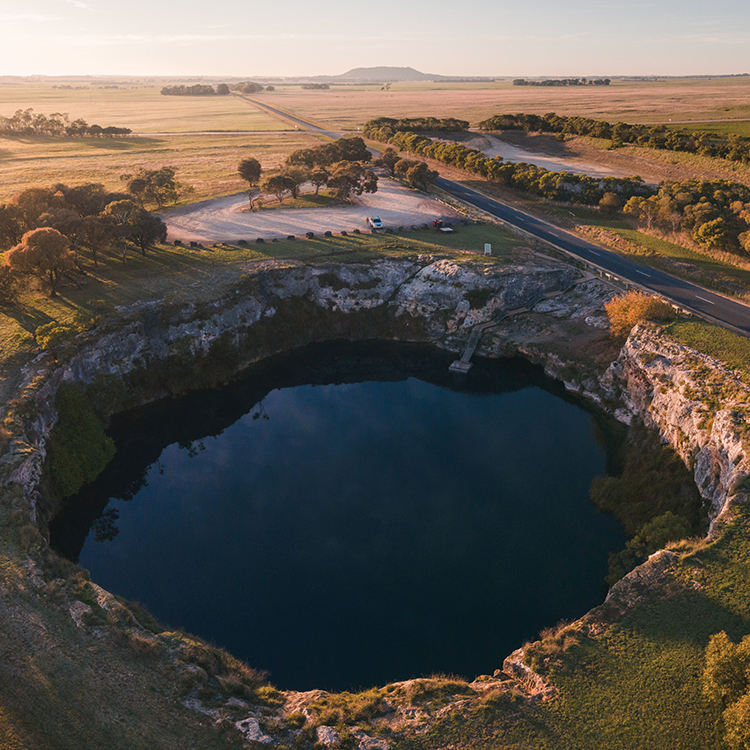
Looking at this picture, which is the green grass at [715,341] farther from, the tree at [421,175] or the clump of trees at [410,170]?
the clump of trees at [410,170]

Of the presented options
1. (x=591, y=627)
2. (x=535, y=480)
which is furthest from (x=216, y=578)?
(x=535, y=480)

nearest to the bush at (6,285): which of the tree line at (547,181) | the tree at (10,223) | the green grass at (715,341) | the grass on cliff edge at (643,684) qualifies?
the tree at (10,223)

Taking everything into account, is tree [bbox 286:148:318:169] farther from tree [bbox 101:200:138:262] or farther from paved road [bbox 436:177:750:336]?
tree [bbox 101:200:138:262]

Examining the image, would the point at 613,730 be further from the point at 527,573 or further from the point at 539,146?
the point at 539,146

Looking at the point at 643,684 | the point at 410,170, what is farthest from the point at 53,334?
the point at 410,170

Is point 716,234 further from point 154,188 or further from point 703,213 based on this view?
point 154,188

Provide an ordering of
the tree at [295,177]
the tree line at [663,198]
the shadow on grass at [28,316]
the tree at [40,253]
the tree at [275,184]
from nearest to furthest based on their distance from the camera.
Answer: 1. the shadow on grass at [28,316]
2. the tree at [40,253]
3. the tree line at [663,198]
4. the tree at [275,184]
5. the tree at [295,177]
